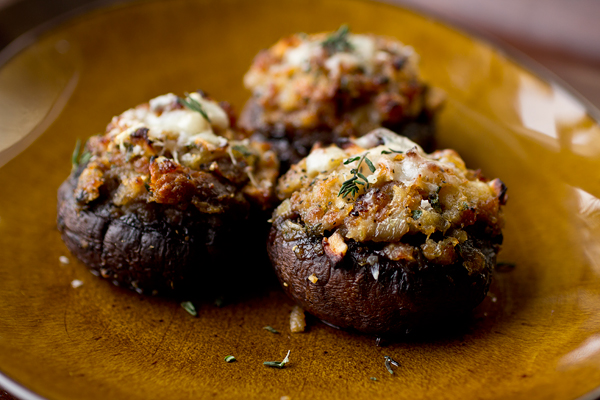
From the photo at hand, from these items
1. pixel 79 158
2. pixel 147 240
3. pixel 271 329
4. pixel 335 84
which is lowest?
pixel 271 329

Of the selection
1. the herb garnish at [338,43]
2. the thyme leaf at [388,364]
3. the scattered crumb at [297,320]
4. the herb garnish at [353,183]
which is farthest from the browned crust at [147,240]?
the herb garnish at [338,43]

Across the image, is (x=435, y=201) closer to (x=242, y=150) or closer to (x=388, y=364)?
(x=388, y=364)

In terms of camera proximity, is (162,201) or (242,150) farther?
(242,150)

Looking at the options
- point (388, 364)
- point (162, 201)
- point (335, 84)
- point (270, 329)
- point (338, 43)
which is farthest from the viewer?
point (338, 43)

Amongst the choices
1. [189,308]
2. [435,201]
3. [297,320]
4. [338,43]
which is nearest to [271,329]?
[297,320]

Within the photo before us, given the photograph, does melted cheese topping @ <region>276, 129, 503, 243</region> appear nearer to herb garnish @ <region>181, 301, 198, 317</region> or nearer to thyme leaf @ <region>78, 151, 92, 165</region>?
herb garnish @ <region>181, 301, 198, 317</region>

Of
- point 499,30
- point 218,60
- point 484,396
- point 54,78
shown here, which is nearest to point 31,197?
point 54,78

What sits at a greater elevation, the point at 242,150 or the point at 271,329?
the point at 242,150

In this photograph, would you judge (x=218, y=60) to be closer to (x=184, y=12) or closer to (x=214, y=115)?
(x=184, y=12)
